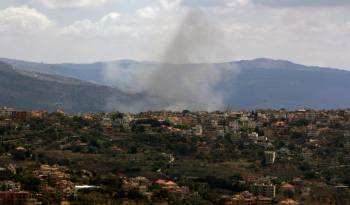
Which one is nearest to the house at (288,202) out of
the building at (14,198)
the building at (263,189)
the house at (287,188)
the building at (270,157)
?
the building at (263,189)

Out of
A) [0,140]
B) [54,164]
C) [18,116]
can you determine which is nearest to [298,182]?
[54,164]

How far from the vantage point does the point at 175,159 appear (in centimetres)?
8369

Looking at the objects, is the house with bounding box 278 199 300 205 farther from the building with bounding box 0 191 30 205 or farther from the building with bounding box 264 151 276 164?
the building with bounding box 264 151 276 164

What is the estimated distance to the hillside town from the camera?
202 ft

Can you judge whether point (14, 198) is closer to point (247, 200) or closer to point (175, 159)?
point (247, 200)

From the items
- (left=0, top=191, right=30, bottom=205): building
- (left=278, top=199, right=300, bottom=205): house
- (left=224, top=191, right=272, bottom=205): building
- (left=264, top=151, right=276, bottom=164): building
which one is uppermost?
(left=264, top=151, right=276, bottom=164): building

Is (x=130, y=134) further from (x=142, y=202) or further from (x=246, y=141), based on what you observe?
(x=142, y=202)

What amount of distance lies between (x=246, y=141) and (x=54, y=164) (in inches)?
1043

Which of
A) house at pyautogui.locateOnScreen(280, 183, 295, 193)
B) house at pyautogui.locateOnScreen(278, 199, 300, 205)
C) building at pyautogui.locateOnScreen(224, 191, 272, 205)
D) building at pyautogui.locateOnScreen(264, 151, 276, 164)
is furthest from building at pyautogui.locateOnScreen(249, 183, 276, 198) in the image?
building at pyautogui.locateOnScreen(264, 151, 276, 164)

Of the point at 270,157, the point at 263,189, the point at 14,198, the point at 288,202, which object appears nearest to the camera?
the point at 14,198

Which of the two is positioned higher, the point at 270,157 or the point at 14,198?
the point at 270,157

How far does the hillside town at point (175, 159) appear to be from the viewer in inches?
2426

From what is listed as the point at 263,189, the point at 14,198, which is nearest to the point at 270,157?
the point at 263,189

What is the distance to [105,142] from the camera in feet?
293
